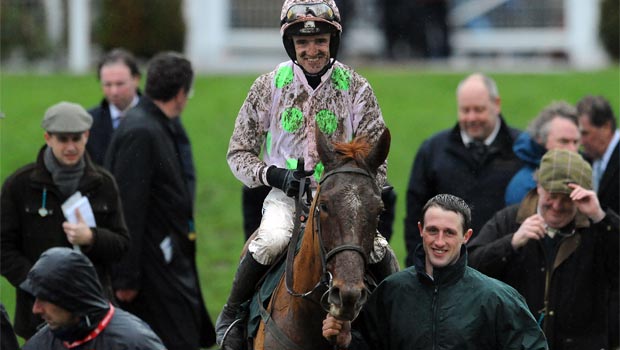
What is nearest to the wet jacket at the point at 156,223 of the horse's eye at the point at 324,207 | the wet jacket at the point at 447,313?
the wet jacket at the point at 447,313

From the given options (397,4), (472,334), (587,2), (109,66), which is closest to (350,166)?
(472,334)

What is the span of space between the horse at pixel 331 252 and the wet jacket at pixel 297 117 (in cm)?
49

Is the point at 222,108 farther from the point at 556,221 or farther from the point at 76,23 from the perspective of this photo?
the point at 556,221

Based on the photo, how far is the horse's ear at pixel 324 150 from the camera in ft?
20.9

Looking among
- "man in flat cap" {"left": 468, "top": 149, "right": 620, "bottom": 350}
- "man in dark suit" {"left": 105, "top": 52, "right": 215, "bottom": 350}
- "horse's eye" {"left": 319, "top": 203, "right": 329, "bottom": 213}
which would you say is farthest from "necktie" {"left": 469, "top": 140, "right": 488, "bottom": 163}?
"horse's eye" {"left": 319, "top": 203, "right": 329, "bottom": 213}

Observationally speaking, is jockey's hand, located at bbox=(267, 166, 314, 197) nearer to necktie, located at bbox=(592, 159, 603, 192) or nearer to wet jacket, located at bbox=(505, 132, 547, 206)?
wet jacket, located at bbox=(505, 132, 547, 206)

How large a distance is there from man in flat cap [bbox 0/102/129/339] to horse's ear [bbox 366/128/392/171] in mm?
2775

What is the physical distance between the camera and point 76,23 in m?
24.9

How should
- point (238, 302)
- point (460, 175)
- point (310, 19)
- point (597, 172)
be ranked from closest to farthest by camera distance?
point (310, 19), point (238, 302), point (460, 175), point (597, 172)

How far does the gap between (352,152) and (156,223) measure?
356cm

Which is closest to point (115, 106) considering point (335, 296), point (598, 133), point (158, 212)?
point (158, 212)

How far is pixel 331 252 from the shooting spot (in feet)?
20.1

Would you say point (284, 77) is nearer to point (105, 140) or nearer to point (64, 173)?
point (64, 173)

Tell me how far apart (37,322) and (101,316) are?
7.48 ft
